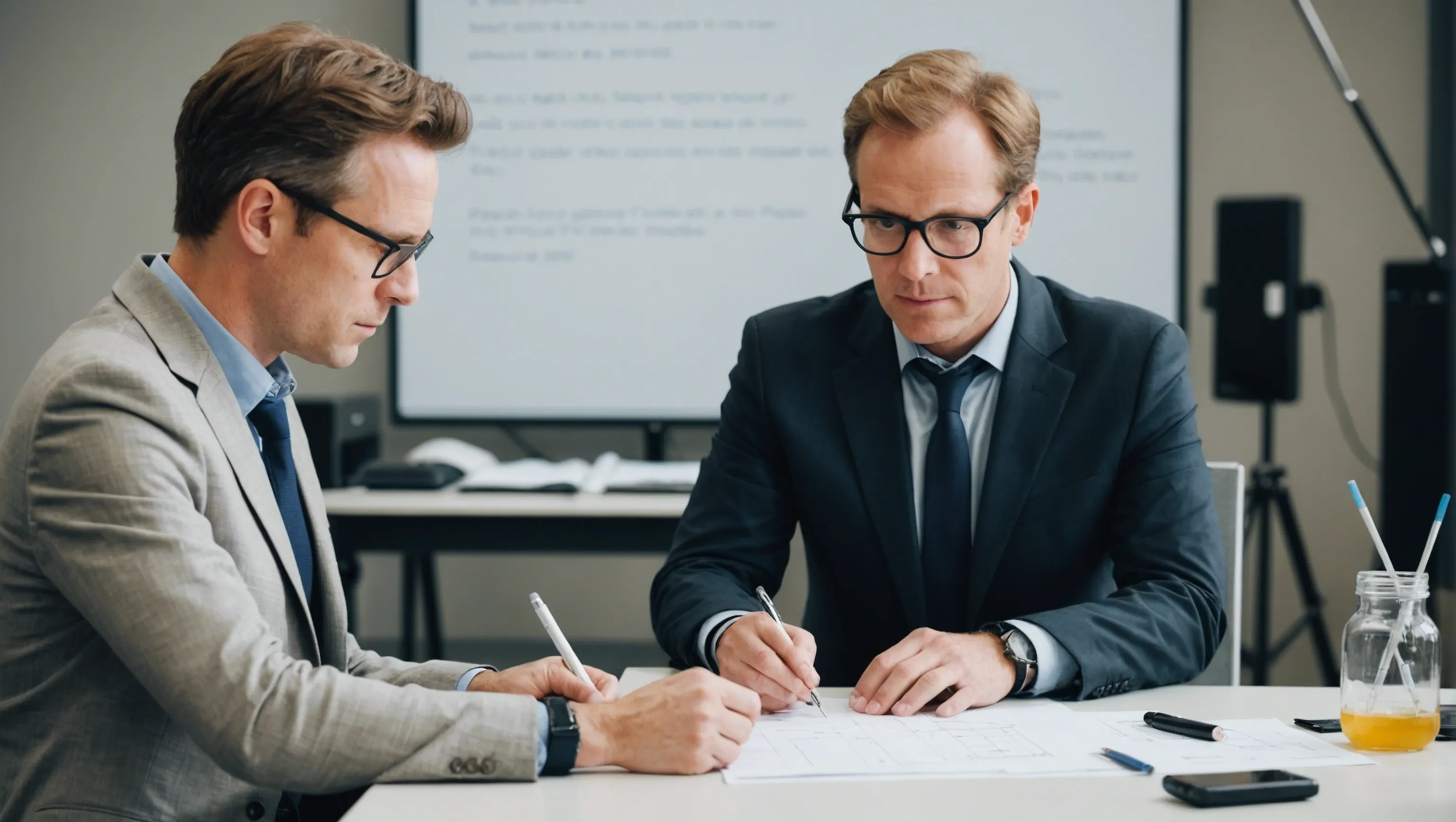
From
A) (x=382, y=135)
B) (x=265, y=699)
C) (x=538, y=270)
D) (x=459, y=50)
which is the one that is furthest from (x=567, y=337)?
(x=265, y=699)

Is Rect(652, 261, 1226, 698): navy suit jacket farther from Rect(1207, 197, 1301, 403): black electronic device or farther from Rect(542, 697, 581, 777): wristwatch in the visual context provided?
Rect(1207, 197, 1301, 403): black electronic device

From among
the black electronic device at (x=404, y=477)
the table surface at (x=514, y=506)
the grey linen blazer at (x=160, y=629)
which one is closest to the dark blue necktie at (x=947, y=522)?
the grey linen blazer at (x=160, y=629)

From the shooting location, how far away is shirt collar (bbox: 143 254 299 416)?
128 cm

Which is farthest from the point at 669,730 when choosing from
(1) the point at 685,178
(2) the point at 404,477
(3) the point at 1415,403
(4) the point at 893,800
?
(3) the point at 1415,403

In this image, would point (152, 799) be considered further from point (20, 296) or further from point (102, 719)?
point (20, 296)

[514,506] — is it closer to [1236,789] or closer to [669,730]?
[669,730]

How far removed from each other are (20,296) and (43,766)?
3235 mm

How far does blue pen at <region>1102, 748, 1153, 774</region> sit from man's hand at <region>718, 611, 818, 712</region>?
30cm

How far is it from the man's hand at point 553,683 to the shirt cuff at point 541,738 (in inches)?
6.2

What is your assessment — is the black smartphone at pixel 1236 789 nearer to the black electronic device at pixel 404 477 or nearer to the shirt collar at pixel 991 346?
the shirt collar at pixel 991 346

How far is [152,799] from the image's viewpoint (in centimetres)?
114

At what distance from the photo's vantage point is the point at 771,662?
1.31m

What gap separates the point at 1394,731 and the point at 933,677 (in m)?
0.42

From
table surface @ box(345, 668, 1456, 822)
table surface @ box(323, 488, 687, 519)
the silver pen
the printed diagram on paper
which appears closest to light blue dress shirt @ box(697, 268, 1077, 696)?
the silver pen
